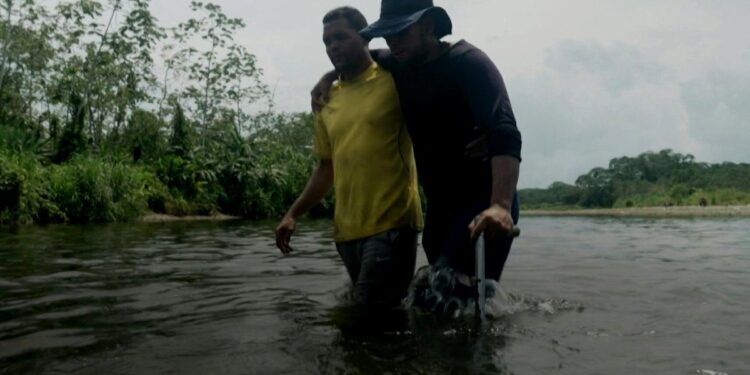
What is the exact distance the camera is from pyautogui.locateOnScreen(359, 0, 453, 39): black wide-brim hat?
9.22 feet

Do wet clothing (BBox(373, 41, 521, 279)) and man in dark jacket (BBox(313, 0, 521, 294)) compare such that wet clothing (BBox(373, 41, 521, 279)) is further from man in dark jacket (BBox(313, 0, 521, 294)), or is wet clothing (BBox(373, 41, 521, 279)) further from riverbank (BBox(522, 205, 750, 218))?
riverbank (BBox(522, 205, 750, 218))

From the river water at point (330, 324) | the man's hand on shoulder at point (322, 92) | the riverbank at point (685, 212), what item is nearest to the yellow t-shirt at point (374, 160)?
the man's hand on shoulder at point (322, 92)

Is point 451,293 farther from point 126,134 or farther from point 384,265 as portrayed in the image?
point 126,134

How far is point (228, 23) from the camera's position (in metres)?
23.3

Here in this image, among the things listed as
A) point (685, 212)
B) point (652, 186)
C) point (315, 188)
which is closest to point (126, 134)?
point (315, 188)

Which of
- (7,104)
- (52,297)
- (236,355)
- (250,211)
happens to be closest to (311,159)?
(250,211)

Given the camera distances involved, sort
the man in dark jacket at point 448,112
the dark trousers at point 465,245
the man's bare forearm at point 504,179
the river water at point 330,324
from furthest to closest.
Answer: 1. the dark trousers at point 465,245
2. the man in dark jacket at point 448,112
3. the man's bare forearm at point 504,179
4. the river water at point 330,324

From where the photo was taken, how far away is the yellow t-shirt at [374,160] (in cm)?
309

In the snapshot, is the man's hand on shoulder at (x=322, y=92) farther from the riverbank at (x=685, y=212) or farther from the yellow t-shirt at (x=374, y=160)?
the riverbank at (x=685, y=212)

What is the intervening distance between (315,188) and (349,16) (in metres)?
1.05

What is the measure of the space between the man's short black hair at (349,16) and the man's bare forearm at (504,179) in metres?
1.02

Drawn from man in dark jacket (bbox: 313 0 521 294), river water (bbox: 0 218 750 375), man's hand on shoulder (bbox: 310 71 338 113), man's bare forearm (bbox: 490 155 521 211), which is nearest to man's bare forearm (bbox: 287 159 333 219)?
man's hand on shoulder (bbox: 310 71 338 113)

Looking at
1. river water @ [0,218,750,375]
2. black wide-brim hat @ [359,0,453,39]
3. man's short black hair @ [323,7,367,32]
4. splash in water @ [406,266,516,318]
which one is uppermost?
man's short black hair @ [323,7,367,32]

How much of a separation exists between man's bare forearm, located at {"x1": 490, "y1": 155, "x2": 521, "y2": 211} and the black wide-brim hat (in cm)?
69
